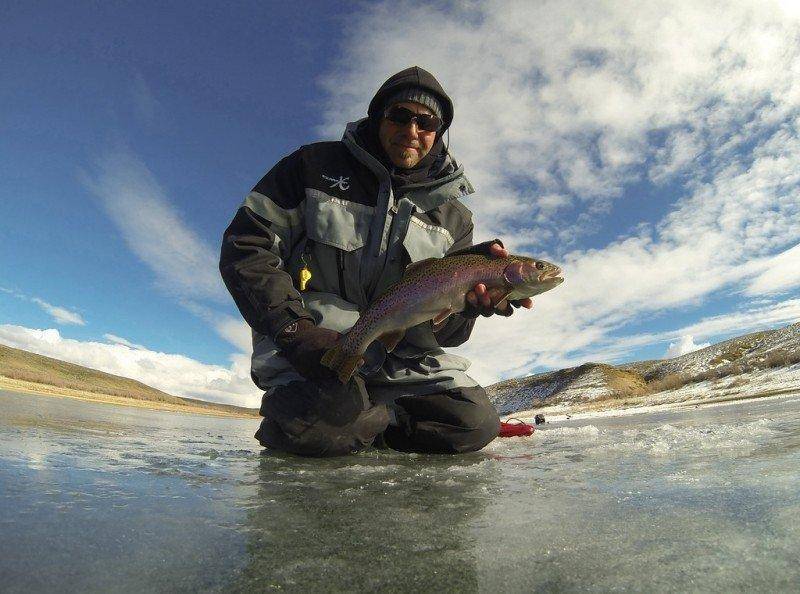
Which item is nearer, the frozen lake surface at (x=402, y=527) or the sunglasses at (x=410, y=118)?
the frozen lake surface at (x=402, y=527)

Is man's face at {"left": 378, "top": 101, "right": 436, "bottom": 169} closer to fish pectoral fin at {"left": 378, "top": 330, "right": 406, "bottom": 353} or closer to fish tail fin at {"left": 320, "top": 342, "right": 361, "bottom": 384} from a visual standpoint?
fish pectoral fin at {"left": 378, "top": 330, "right": 406, "bottom": 353}

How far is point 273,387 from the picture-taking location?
3.50 meters

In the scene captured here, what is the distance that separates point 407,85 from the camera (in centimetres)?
404

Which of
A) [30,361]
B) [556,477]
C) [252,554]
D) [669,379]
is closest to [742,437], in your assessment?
[556,477]

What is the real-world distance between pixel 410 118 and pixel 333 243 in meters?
1.30

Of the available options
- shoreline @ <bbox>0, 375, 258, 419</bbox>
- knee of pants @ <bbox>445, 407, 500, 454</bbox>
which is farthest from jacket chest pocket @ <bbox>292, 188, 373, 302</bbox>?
shoreline @ <bbox>0, 375, 258, 419</bbox>

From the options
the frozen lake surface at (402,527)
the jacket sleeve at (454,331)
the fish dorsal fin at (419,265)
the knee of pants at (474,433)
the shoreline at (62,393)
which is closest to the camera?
the frozen lake surface at (402,527)

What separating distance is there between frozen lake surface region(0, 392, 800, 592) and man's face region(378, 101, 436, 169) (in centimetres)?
259

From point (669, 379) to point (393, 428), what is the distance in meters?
26.4

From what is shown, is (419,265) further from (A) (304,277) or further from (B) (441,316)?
(A) (304,277)

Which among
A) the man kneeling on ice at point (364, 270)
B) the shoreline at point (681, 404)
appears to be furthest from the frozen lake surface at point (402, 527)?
the shoreline at point (681, 404)

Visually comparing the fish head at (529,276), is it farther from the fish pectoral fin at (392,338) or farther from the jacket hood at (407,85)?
the jacket hood at (407,85)

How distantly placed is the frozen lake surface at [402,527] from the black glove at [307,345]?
70 cm

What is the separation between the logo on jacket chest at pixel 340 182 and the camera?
3.77 m
